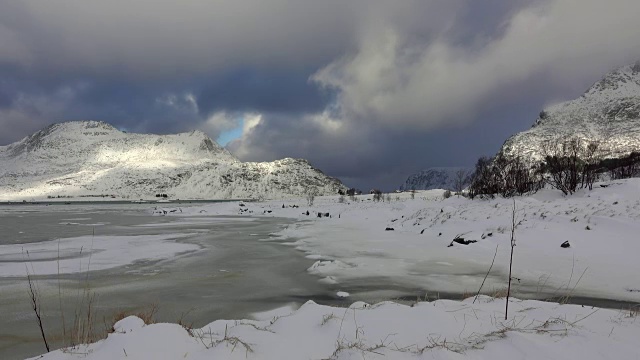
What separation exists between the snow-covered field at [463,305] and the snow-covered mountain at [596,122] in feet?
305

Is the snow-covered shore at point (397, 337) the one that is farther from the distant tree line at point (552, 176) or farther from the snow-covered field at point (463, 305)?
the distant tree line at point (552, 176)

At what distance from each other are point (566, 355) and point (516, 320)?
55.0 inches

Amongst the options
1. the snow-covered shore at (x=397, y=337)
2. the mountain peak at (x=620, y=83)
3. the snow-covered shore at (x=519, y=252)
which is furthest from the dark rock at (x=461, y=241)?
the mountain peak at (x=620, y=83)

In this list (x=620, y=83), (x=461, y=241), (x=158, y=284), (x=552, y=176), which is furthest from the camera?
(x=620, y=83)

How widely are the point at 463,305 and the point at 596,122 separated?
165 meters

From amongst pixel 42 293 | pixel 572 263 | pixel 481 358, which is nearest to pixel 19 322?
pixel 42 293

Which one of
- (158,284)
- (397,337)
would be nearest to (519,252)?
(397,337)

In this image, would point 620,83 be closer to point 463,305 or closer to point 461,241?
point 461,241

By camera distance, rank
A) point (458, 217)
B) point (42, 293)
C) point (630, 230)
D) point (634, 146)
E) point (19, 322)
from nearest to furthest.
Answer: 1. point (19, 322)
2. point (42, 293)
3. point (630, 230)
4. point (458, 217)
5. point (634, 146)

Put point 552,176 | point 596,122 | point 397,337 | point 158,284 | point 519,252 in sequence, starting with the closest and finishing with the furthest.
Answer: point 397,337 → point 158,284 → point 519,252 → point 552,176 → point 596,122

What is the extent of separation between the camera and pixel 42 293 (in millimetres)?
7270

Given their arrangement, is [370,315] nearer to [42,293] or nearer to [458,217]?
[42,293]

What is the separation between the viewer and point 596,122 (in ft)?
432

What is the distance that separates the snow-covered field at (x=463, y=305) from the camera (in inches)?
121
